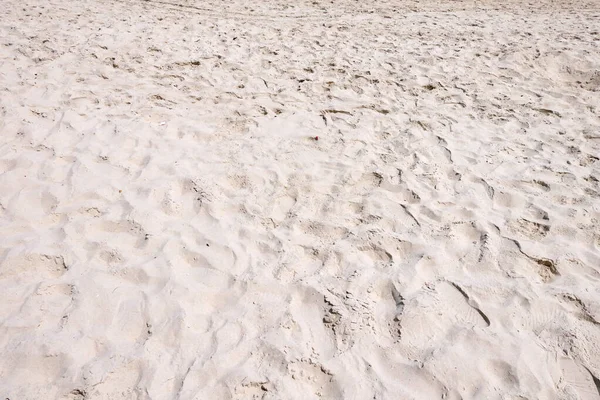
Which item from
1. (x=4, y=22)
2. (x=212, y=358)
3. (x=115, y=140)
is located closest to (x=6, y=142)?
(x=115, y=140)

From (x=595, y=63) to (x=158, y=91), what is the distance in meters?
5.46

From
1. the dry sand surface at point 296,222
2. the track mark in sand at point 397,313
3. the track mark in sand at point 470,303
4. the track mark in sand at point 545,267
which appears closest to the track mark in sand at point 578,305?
the dry sand surface at point 296,222

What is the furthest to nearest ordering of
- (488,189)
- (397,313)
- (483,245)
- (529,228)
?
(488,189) < (529,228) < (483,245) < (397,313)

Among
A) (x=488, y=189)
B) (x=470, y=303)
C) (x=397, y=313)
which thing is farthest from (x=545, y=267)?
(x=397, y=313)

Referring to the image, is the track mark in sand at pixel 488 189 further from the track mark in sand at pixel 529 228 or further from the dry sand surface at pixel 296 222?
the track mark in sand at pixel 529 228

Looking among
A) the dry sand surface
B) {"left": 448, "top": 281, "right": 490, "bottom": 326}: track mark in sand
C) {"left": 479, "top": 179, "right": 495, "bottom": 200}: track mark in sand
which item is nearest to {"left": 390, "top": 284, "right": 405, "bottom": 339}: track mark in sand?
the dry sand surface

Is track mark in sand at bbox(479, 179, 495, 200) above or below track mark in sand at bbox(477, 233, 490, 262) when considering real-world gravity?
above

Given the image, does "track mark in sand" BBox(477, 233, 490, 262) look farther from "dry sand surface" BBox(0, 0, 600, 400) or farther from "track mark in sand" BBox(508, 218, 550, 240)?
"track mark in sand" BBox(508, 218, 550, 240)

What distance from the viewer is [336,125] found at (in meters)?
4.44

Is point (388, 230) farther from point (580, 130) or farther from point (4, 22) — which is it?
point (4, 22)

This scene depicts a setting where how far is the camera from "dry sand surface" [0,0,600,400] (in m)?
2.26

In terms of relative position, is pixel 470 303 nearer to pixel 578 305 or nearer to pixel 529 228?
pixel 578 305

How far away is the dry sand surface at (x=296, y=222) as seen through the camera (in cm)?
226

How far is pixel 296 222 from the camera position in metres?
3.19
